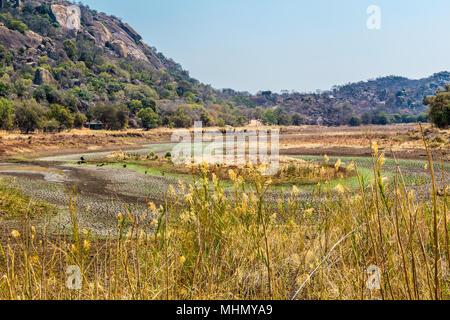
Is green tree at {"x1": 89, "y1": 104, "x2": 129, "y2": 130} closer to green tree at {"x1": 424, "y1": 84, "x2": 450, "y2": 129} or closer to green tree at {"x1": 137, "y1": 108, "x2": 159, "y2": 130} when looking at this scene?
green tree at {"x1": 137, "y1": 108, "x2": 159, "y2": 130}

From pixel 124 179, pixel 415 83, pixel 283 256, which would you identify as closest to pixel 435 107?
pixel 124 179

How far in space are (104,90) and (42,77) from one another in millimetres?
16183

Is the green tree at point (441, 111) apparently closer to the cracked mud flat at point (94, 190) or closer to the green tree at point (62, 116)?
the cracked mud flat at point (94, 190)

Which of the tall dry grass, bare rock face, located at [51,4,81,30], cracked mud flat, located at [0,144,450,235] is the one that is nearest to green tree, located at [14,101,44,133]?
cracked mud flat, located at [0,144,450,235]

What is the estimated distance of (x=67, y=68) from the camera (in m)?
95.1

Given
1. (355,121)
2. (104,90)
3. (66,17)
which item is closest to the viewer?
(104,90)

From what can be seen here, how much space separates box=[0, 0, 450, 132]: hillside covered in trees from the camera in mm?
65312

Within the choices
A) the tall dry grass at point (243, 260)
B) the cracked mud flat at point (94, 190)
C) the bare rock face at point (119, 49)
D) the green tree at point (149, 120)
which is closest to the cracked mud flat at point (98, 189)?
the cracked mud flat at point (94, 190)

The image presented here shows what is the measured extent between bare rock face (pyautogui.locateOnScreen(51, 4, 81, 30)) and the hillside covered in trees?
490 mm

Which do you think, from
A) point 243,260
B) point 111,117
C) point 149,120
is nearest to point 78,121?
point 111,117

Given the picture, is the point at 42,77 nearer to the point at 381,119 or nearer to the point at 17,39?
the point at 17,39

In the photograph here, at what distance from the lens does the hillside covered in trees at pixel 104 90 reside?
6531cm

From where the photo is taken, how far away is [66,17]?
148m

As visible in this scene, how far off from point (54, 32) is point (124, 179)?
127580 millimetres
